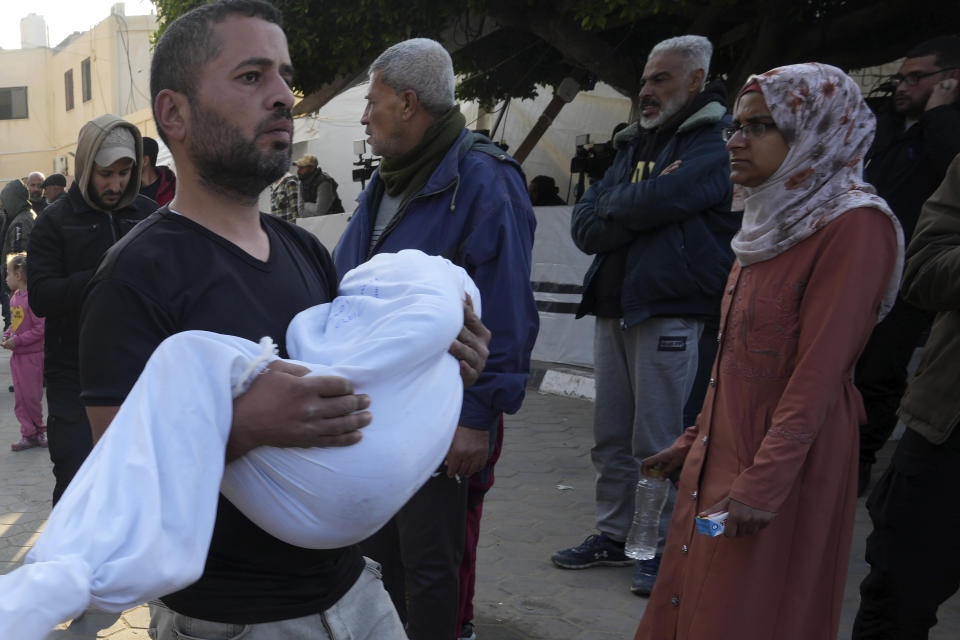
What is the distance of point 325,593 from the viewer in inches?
70.0

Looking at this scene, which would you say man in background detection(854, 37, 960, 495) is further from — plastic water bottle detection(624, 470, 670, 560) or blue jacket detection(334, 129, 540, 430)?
blue jacket detection(334, 129, 540, 430)

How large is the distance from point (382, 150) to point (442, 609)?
1.60 meters

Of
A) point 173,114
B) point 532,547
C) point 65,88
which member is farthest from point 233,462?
point 65,88

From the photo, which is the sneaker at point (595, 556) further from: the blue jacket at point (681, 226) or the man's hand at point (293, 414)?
the man's hand at point (293, 414)

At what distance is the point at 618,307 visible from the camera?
4367 mm

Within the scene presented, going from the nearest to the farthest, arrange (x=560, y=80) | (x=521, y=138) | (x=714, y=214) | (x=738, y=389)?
(x=738, y=389)
(x=714, y=214)
(x=560, y=80)
(x=521, y=138)

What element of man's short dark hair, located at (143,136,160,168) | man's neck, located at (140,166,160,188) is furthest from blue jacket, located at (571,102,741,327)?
man's short dark hair, located at (143,136,160,168)

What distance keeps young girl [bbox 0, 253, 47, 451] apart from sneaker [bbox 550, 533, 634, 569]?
193 inches

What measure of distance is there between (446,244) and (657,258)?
4.60 ft

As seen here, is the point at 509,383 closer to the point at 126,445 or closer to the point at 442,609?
the point at 442,609

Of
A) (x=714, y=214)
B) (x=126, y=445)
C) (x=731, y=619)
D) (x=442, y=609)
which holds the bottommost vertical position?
(x=442, y=609)

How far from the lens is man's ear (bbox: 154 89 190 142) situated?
1.72m

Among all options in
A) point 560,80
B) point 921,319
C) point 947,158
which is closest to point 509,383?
point 947,158

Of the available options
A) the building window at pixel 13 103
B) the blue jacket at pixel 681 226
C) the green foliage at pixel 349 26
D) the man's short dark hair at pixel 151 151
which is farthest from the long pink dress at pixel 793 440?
the building window at pixel 13 103
